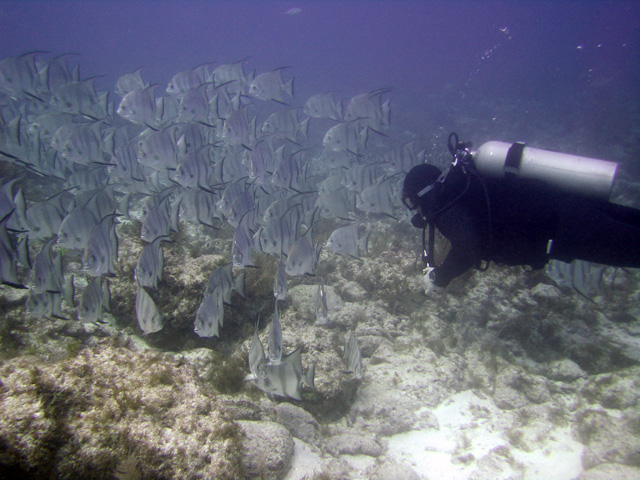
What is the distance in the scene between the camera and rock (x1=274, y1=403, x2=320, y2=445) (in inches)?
146

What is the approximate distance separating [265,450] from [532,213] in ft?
12.1

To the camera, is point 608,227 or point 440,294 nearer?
point 608,227

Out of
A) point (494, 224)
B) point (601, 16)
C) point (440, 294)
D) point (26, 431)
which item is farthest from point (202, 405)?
point (601, 16)

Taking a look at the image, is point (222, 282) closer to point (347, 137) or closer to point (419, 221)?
point (419, 221)

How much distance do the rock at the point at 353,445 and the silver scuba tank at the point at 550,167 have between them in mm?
3675

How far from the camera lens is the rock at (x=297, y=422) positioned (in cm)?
372

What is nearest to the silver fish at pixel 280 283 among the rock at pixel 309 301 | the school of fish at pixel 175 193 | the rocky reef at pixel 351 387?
the school of fish at pixel 175 193

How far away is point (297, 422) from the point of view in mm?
3795

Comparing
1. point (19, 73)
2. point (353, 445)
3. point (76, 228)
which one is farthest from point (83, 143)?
point (353, 445)

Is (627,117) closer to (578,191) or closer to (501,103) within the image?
(501,103)

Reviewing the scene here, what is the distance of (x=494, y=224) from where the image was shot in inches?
140

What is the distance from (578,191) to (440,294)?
10.3ft

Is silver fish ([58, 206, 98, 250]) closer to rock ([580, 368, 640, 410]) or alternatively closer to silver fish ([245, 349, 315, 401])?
silver fish ([245, 349, 315, 401])

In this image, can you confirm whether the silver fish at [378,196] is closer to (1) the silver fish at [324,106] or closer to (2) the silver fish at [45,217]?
(1) the silver fish at [324,106]
